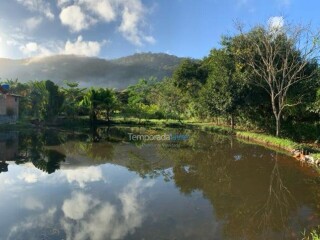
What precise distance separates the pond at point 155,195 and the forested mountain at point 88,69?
459 ft

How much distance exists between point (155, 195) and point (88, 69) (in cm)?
16945

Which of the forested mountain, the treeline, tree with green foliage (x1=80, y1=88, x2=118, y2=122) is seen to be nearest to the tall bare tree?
the treeline

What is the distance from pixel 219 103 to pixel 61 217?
22137mm

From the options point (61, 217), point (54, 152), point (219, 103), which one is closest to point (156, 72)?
point (219, 103)

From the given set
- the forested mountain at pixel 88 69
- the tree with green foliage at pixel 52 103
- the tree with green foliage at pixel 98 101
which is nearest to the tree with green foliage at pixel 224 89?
the tree with green foliage at pixel 98 101

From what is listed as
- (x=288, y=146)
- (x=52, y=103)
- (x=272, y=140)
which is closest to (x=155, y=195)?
(x=288, y=146)

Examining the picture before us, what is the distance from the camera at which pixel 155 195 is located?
10398 mm

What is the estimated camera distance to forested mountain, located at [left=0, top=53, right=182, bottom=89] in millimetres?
159875

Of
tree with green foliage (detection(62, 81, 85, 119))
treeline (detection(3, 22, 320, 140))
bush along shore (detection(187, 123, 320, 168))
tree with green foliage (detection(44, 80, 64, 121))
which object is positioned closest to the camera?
bush along shore (detection(187, 123, 320, 168))

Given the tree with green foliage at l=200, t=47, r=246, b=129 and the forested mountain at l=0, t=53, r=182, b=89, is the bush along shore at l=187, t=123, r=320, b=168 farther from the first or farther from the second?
the forested mountain at l=0, t=53, r=182, b=89

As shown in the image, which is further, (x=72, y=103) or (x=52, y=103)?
(x=72, y=103)

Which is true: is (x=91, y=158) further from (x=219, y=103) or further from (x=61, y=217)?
(x=219, y=103)

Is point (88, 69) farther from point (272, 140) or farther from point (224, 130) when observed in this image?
point (272, 140)

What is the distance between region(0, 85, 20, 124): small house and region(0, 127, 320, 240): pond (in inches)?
645
